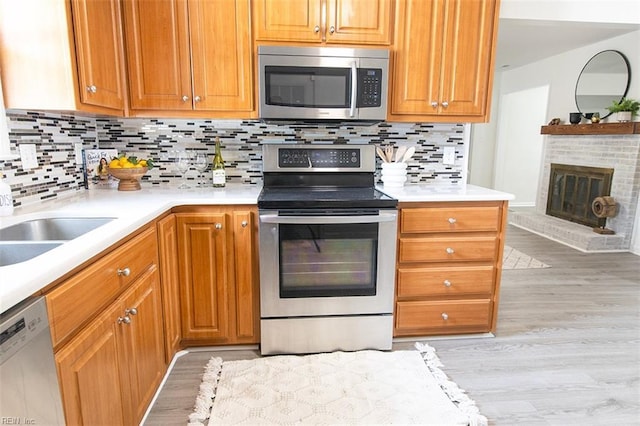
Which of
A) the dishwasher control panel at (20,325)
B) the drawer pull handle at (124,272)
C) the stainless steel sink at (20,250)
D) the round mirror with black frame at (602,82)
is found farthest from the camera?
the round mirror with black frame at (602,82)

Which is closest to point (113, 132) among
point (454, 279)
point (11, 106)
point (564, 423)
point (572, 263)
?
point (11, 106)

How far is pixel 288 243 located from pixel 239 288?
1.27 ft

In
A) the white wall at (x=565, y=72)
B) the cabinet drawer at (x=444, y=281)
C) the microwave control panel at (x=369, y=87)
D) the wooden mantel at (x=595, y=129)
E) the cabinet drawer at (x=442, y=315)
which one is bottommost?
the cabinet drawer at (x=442, y=315)

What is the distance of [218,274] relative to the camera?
80.7 inches

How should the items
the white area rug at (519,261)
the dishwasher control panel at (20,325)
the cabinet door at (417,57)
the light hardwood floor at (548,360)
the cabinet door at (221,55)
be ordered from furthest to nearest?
the white area rug at (519,261) → the cabinet door at (417,57) → the cabinet door at (221,55) → the light hardwood floor at (548,360) → the dishwasher control panel at (20,325)

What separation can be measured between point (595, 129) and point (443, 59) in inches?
131

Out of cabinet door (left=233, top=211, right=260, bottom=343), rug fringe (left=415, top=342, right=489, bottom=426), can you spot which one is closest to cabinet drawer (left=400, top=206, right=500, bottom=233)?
rug fringe (left=415, top=342, right=489, bottom=426)

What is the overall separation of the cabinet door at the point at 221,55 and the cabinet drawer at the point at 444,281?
1.38 m

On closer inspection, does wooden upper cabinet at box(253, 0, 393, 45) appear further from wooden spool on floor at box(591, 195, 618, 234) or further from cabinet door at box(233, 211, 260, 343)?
wooden spool on floor at box(591, 195, 618, 234)

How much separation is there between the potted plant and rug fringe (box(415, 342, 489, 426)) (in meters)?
3.74

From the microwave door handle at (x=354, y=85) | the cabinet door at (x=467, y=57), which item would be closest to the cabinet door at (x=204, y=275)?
the microwave door handle at (x=354, y=85)

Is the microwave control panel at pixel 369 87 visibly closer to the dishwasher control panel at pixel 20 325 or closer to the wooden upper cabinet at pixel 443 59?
the wooden upper cabinet at pixel 443 59

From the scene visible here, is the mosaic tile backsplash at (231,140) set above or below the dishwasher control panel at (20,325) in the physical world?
above

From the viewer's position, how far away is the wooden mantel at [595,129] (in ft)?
13.0
